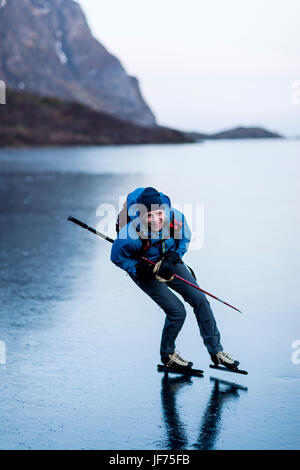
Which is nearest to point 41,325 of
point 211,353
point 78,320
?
point 78,320

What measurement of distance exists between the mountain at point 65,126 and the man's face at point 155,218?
129 metres

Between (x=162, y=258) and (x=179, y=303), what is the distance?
420mm

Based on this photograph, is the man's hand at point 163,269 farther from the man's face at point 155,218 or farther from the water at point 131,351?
the water at point 131,351

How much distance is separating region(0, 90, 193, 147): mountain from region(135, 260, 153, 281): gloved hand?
129m

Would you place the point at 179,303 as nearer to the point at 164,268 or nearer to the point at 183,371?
the point at 164,268

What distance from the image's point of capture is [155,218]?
193 inches

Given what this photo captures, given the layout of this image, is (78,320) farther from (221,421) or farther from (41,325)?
(221,421)

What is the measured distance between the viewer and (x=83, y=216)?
49.9 ft

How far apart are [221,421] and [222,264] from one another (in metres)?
5.53

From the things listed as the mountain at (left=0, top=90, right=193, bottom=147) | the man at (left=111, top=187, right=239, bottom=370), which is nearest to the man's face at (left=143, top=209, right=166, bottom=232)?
the man at (left=111, top=187, right=239, bottom=370)

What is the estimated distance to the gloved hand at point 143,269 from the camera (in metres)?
5.07
